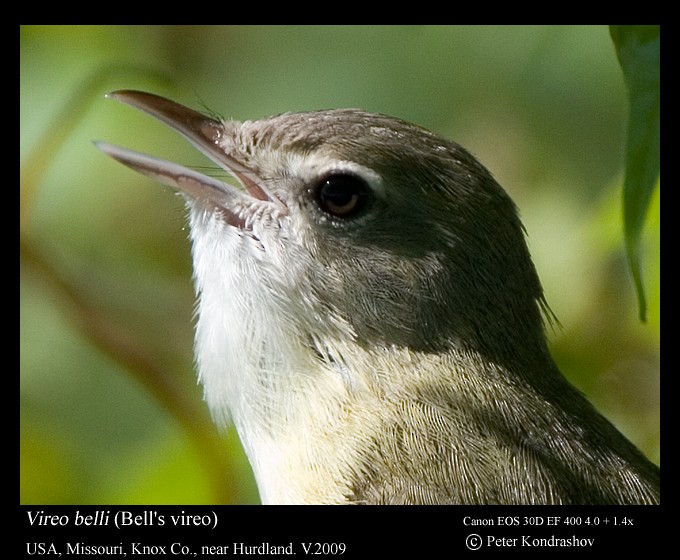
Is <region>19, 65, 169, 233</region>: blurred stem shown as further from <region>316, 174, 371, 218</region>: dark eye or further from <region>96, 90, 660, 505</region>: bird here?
<region>316, 174, 371, 218</region>: dark eye

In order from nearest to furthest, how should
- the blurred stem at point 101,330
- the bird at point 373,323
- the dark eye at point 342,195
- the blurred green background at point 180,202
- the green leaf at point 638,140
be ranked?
1. the green leaf at point 638,140
2. the bird at point 373,323
3. the dark eye at point 342,195
4. the blurred stem at point 101,330
5. the blurred green background at point 180,202

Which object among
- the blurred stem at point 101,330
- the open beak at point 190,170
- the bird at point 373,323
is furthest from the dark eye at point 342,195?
the blurred stem at point 101,330

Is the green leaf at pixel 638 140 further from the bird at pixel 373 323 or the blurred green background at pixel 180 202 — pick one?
the blurred green background at pixel 180 202

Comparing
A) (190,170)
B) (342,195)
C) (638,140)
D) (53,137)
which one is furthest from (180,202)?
(638,140)

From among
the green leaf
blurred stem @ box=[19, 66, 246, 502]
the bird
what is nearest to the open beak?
the bird
